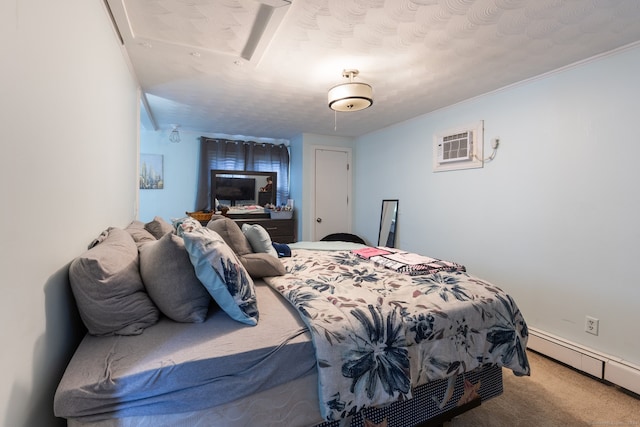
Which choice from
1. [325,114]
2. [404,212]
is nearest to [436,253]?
[404,212]

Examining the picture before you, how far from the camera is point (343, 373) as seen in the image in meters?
1.14

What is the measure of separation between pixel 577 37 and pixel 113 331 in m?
3.03

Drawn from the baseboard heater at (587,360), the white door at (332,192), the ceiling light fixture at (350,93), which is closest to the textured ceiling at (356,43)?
the ceiling light fixture at (350,93)

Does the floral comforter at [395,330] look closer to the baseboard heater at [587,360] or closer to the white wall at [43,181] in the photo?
the white wall at [43,181]

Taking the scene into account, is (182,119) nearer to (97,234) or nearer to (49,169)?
(97,234)

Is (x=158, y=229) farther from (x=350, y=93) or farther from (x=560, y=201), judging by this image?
(x=560, y=201)

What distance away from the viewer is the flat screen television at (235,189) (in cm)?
461

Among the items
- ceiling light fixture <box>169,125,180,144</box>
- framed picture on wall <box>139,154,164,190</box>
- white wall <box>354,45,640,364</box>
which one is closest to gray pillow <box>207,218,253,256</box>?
white wall <box>354,45,640,364</box>

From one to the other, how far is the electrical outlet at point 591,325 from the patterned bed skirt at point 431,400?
1120mm

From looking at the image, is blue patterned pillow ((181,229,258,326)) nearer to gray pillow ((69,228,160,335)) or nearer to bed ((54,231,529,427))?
bed ((54,231,529,427))

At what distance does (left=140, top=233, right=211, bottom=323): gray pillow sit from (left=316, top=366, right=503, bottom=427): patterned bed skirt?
0.73 m

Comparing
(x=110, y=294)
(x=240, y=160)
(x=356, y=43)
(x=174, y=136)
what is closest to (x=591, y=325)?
(x=356, y=43)

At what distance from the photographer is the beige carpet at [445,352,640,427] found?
165 cm

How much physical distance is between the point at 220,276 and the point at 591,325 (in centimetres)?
269
